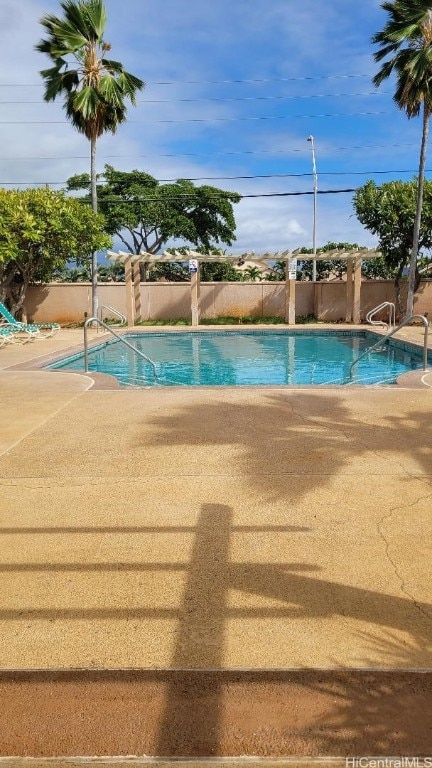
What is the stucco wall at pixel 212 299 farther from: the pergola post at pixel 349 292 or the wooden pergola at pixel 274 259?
the wooden pergola at pixel 274 259

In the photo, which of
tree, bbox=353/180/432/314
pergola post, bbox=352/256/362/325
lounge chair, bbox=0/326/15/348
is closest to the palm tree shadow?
lounge chair, bbox=0/326/15/348

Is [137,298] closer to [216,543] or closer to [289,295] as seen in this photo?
[289,295]

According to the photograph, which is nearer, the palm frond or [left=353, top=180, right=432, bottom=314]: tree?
the palm frond

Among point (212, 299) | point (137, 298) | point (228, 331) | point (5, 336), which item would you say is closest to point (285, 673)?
point (5, 336)

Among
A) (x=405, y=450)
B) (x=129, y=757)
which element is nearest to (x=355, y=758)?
(x=129, y=757)

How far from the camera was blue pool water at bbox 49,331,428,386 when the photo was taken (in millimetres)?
12125

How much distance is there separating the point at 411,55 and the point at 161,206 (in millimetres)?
24074

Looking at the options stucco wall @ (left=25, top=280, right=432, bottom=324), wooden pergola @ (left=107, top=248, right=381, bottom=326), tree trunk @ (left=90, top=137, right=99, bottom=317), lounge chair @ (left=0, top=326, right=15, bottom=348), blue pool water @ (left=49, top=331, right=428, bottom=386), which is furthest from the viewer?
stucco wall @ (left=25, top=280, right=432, bottom=324)

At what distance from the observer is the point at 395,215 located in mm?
20453

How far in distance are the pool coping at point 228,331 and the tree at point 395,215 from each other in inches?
129

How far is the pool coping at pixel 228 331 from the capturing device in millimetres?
8797

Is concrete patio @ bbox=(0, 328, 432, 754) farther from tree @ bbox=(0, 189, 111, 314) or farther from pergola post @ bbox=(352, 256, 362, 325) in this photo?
pergola post @ bbox=(352, 256, 362, 325)

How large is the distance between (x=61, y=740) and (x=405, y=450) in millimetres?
4164

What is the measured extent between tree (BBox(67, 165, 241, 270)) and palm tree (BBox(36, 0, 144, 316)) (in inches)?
731
